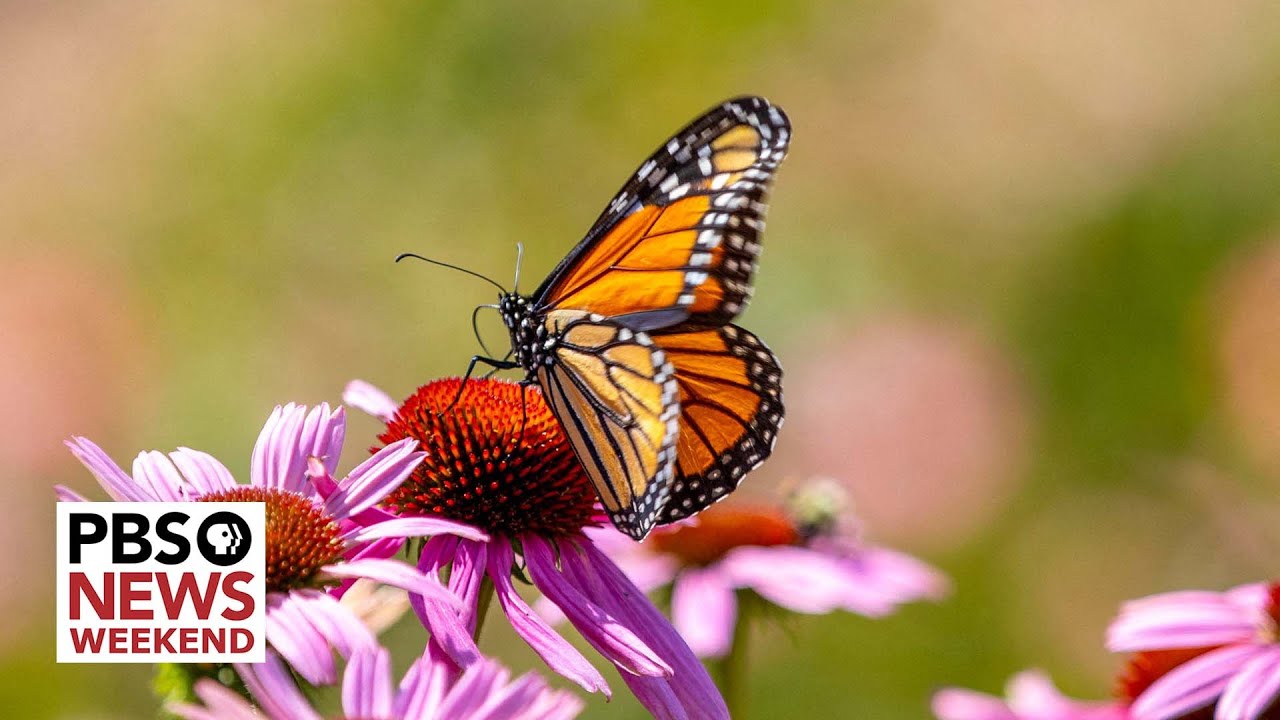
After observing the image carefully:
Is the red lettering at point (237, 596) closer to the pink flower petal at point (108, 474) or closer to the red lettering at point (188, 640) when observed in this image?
the red lettering at point (188, 640)

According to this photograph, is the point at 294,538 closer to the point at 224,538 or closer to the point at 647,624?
the point at 224,538

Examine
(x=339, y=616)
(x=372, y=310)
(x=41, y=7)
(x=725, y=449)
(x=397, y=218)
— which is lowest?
(x=339, y=616)

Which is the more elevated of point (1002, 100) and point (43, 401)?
point (1002, 100)

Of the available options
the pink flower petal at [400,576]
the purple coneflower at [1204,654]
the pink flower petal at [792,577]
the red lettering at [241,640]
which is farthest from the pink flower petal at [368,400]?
the purple coneflower at [1204,654]

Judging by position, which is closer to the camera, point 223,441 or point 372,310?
point 223,441

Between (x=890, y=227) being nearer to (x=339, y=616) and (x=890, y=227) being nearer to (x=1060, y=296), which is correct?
(x=1060, y=296)

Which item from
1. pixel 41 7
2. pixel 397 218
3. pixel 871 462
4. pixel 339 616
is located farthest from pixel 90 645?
pixel 41 7

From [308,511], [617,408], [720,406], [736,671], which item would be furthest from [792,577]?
[308,511]
